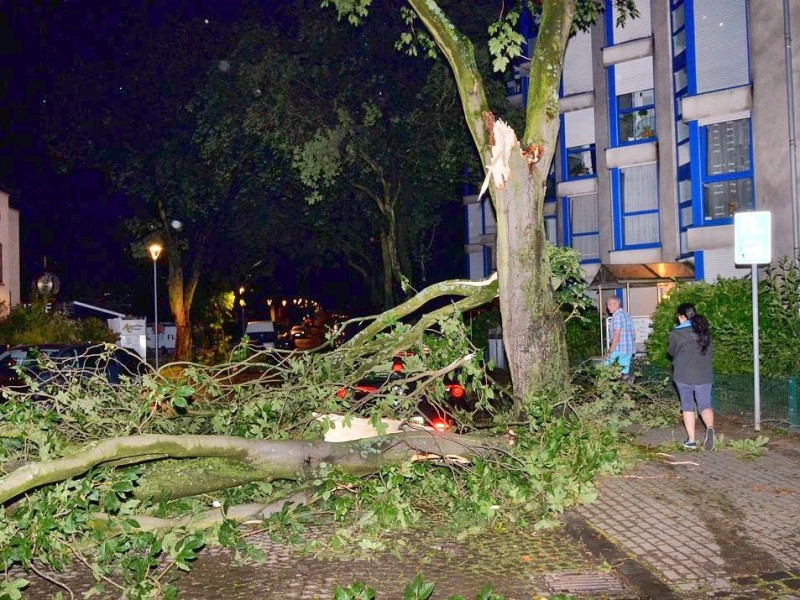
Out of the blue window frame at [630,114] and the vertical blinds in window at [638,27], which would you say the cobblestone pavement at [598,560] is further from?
the vertical blinds in window at [638,27]

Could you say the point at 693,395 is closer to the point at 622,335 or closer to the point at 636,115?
the point at 622,335

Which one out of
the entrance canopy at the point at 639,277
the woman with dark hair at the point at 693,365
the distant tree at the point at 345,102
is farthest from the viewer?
the distant tree at the point at 345,102

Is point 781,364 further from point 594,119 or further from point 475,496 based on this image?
point 594,119

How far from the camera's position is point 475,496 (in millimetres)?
7145

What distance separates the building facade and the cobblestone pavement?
30.5 metres

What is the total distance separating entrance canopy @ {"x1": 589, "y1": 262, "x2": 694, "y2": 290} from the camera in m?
20.8

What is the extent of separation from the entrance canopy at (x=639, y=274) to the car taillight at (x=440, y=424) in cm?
1114

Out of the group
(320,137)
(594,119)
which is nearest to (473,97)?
(320,137)

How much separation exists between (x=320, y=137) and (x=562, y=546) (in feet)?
62.4

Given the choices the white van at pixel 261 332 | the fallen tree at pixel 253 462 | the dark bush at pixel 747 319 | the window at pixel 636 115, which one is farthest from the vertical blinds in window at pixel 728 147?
the white van at pixel 261 332

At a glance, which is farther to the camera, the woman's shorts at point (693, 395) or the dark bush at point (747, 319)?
the dark bush at point (747, 319)

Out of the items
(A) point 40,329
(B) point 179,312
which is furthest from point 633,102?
(B) point 179,312

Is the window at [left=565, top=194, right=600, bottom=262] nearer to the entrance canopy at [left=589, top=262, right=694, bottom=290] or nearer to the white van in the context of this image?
the entrance canopy at [left=589, top=262, right=694, bottom=290]

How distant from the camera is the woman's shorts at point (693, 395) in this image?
9.98 metres
